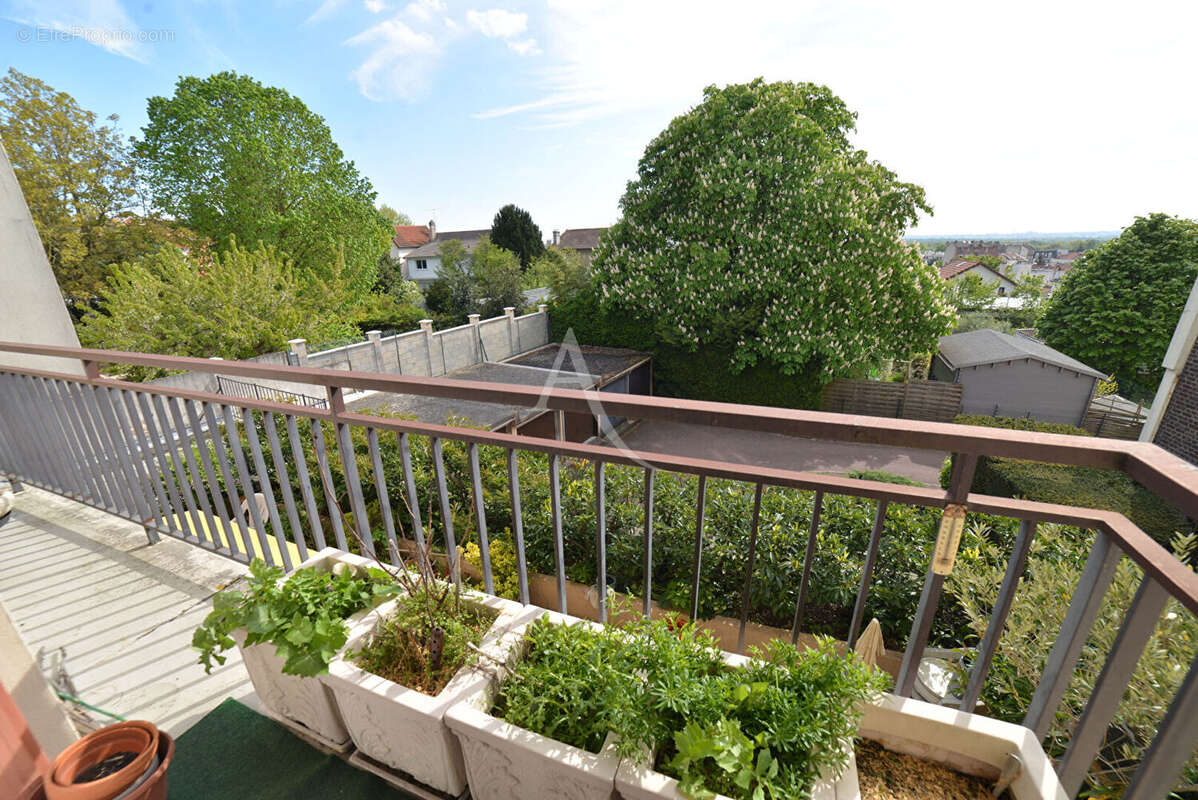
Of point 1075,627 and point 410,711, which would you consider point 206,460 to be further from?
point 1075,627

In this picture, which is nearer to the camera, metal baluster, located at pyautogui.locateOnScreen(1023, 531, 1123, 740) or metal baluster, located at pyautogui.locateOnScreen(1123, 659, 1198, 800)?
metal baluster, located at pyautogui.locateOnScreen(1123, 659, 1198, 800)

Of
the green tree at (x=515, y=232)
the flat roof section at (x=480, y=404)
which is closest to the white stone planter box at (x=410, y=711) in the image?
the flat roof section at (x=480, y=404)

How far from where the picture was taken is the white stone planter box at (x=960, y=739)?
0.90 metres

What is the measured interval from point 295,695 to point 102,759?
43cm

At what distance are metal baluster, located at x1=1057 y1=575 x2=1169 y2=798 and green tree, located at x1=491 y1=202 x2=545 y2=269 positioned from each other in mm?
29474

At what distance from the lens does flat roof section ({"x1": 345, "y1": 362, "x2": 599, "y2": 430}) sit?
9.65 metres

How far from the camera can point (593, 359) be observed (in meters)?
14.4

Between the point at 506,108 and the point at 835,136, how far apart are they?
1118 cm

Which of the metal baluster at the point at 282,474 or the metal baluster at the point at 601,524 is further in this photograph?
the metal baluster at the point at 282,474

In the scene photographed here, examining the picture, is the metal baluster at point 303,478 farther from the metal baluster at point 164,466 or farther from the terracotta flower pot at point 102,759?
the metal baluster at point 164,466

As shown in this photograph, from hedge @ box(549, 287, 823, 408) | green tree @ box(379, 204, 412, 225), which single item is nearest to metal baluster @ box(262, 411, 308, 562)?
hedge @ box(549, 287, 823, 408)

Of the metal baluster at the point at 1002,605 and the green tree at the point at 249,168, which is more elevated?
A: the green tree at the point at 249,168

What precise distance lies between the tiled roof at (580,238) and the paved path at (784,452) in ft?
91.6

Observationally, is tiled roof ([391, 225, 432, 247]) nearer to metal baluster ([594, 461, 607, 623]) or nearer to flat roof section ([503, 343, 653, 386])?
flat roof section ([503, 343, 653, 386])
